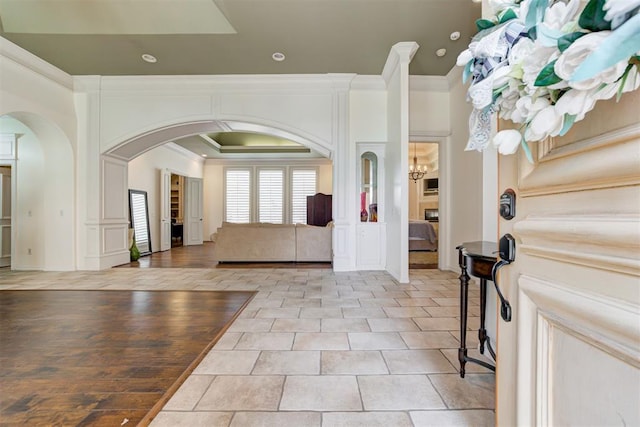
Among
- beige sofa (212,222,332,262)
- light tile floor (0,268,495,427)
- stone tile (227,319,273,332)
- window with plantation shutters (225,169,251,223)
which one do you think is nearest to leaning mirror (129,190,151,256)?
beige sofa (212,222,332,262)

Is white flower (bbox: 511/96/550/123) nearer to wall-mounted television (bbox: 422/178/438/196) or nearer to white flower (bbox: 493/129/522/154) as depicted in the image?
white flower (bbox: 493/129/522/154)

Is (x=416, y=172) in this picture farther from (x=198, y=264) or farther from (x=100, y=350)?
(x=100, y=350)

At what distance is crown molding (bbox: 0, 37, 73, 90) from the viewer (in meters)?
3.91

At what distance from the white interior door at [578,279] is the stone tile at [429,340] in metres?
1.34

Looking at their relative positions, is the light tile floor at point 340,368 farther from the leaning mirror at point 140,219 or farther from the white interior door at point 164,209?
the white interior door at point 164,209

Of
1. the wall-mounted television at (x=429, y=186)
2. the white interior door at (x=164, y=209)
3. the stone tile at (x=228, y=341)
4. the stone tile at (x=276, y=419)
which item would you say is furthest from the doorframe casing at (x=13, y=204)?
the wall-mounted television at (x=429, y=186)

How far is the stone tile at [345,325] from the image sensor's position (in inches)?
96.3

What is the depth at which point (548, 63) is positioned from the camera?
1.73ft

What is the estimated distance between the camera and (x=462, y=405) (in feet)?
4.89

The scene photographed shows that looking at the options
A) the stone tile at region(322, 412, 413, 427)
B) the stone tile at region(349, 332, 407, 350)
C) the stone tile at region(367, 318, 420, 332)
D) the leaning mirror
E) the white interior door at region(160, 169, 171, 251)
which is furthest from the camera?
the white interior door at region(160, 169, 171, 251)

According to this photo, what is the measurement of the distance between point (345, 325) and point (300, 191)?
7.37m

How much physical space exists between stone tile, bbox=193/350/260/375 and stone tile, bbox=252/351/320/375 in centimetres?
6

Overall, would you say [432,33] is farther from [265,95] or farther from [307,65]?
[265,95]

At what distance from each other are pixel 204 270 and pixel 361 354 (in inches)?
150
